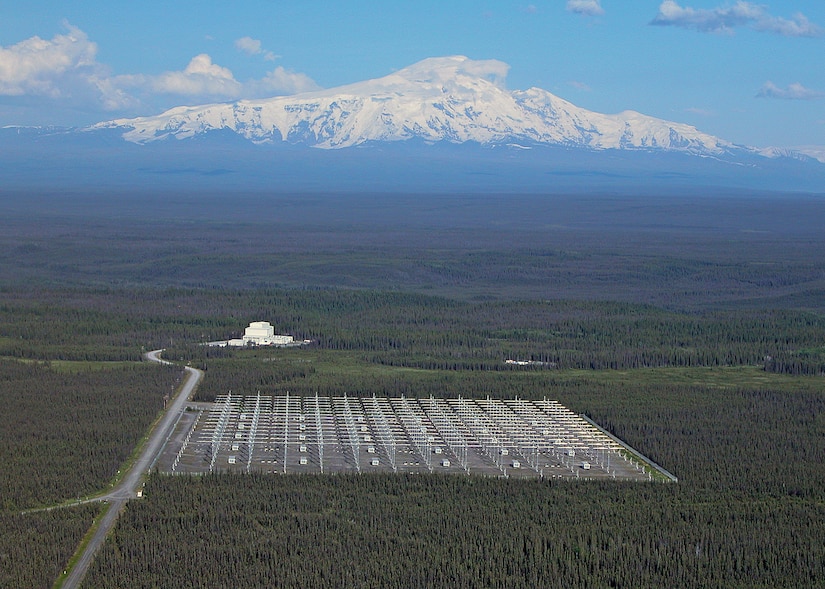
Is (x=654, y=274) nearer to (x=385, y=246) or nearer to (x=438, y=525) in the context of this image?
(x=385, y=246)

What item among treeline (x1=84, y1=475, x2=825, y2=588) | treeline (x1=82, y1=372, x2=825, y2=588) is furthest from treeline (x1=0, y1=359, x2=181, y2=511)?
treeline (x1=84, y1=475, x2=825, y2=588)

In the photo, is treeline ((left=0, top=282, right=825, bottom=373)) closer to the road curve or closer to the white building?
the white building

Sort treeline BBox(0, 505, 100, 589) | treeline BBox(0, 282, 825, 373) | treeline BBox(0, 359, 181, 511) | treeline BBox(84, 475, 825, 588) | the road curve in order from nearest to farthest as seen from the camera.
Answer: treeline BBox(0, 505, 100, 589)
treeline BBox(84, 475, 825, 588)
the road curve
treeline BBox(0, 359, 181, 511)
treeline BBox(0, 282, 825, 373)

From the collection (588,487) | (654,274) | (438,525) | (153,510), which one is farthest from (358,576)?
(654,274)

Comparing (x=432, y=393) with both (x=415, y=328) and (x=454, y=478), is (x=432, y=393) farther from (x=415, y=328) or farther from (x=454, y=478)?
(x=415, y=328)

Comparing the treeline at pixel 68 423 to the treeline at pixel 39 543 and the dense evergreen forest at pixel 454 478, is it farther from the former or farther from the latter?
the treeline at pixel 39 543
